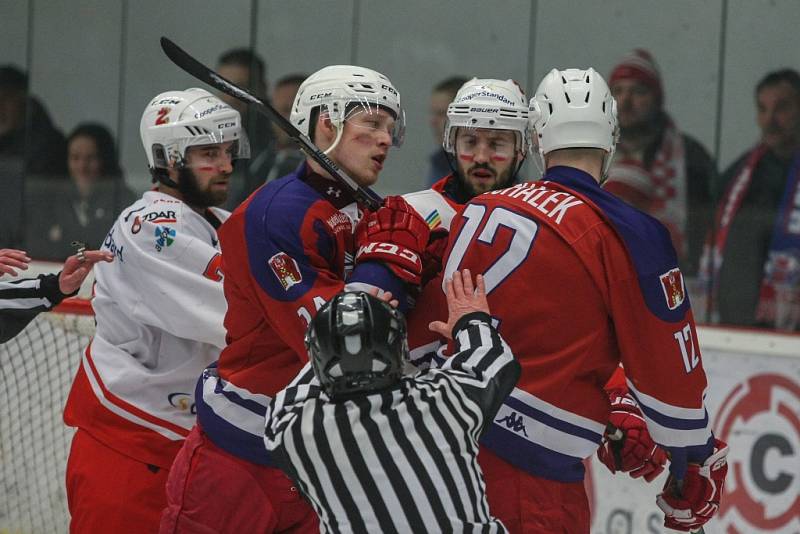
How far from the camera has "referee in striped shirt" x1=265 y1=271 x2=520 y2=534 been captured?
184 centimetres

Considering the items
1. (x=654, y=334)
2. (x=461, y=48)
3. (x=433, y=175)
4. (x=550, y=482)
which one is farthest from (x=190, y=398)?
(x=461, y=48)

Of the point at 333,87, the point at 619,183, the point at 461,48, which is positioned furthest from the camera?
the point at 461,48

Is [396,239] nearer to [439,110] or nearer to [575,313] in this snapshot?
[575,313]

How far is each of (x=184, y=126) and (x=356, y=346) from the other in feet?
4.05

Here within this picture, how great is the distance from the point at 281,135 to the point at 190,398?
9.55 feet

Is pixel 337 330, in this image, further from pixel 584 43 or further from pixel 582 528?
pixel 584 43

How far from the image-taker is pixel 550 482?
2121mm

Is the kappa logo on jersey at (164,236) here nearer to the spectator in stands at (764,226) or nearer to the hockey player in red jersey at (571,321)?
the hockey player in red jersey at (571,321)

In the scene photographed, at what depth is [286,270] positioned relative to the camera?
7.19ft

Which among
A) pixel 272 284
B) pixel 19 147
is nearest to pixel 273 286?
pixel 272 284

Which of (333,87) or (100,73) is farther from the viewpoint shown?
(100,73)

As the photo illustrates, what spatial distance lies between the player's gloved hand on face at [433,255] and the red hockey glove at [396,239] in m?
0.06

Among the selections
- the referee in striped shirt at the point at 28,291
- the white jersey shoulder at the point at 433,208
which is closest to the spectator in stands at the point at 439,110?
the referee in striped shirt at the point at 28,291

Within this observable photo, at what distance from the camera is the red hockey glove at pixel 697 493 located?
2.20 metres
